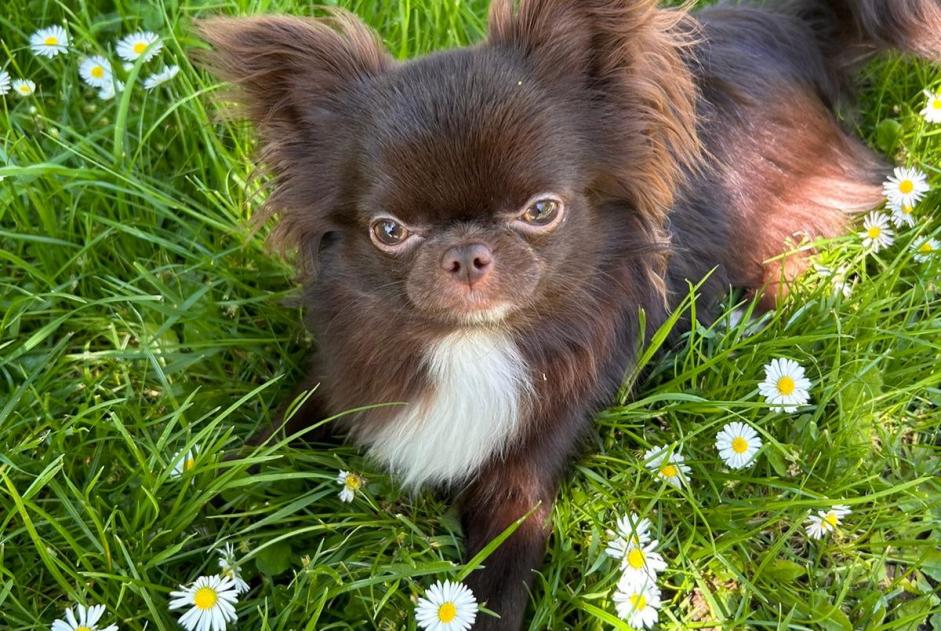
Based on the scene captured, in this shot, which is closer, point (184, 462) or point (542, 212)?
point (542, 212)

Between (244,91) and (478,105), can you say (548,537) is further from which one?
Result: (244,91)

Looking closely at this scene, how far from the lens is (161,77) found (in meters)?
3.65

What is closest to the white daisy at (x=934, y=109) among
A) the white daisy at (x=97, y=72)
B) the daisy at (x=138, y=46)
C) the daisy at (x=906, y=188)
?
the daisy at (x=906, y=188)

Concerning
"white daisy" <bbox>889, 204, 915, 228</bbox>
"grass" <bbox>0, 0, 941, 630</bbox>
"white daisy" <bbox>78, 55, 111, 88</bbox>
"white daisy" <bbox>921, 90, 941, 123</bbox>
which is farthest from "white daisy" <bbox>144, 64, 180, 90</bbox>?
"white daisy" <bbox>921, 90, 941, 123</bbox>

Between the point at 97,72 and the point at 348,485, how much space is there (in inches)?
84.6

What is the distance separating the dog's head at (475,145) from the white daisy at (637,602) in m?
0.85

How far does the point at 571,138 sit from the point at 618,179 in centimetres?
23

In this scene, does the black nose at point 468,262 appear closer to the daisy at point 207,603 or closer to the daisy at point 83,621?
the daisy at point 207,603

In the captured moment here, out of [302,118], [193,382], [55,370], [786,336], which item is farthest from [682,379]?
[55,370]

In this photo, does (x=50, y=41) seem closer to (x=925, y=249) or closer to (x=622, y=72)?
(x=622, y=72)

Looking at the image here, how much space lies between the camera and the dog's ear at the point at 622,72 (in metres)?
2.46

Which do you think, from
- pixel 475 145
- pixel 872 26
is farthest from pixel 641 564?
pixel 872 26

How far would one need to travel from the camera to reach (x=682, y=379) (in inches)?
122

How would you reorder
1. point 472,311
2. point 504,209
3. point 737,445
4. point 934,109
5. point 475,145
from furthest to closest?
point 934,109 < point 737,445 < point 472,311 < point 504,209 < point 475,145
